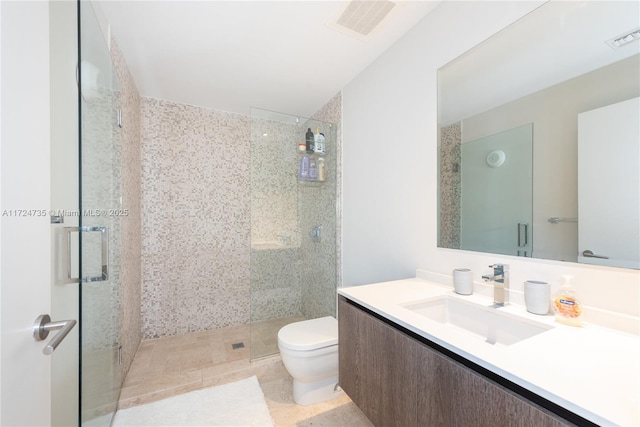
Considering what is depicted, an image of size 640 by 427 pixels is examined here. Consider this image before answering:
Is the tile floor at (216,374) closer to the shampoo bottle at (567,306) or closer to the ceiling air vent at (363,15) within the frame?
the shampoo bottle at (567,306)

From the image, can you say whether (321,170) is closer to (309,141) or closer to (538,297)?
(309,141)

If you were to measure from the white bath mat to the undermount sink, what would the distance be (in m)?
1.15

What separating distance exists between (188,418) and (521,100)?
2.42 metres

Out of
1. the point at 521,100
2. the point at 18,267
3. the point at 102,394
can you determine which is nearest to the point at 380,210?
the point at 521,100

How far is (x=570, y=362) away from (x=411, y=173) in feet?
3.69

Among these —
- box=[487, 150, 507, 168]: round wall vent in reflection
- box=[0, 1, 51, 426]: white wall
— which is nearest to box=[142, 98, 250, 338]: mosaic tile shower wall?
box=[0, 1, 51, 426]: white wall

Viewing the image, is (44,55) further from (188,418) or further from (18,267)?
(188,418)

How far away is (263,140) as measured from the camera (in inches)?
95.3

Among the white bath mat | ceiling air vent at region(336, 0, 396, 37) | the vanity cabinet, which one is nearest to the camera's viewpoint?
the vanity cabinet

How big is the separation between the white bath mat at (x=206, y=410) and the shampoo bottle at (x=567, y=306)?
1530 mm

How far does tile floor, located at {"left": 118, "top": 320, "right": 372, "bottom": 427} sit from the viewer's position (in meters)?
1.53

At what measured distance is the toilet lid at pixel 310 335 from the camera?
4.99 feet

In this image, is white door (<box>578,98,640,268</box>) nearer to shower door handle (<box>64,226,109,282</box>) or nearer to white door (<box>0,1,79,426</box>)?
white door (<box>0,1,79,426</box>)

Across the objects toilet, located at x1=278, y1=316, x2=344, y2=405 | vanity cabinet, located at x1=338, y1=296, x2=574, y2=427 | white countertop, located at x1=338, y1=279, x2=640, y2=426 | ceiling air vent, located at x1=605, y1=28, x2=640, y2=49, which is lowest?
toilet, located at x1=278, y1=316, x2=344, y2=405
